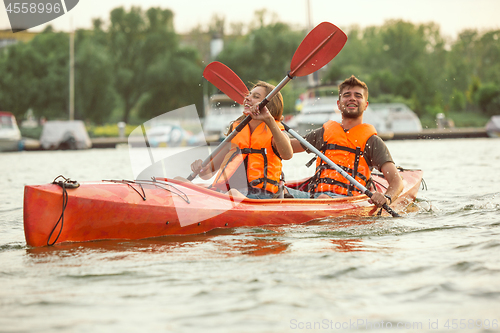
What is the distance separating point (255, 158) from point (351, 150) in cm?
89

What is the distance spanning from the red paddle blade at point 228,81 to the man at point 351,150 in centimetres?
67

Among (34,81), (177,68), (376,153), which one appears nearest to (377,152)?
(376,153)

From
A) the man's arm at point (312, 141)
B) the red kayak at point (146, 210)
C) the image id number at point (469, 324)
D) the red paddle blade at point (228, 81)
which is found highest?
the red paddle blade at point (228, 81)

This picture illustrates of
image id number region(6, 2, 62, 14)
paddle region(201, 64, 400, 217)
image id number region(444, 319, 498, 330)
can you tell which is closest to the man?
paddle region(201, 64, 400, 217)

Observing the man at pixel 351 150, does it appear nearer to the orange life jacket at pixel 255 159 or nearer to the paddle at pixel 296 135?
the paddle at pixel 296 135

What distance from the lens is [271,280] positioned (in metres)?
3.20

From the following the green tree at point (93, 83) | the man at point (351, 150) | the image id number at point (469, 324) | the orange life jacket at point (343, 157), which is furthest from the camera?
the green tree at point (93, 83)

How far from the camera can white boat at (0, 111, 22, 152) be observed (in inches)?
697

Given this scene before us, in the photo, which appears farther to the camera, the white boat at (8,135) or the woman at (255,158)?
the white boat at (8,135)

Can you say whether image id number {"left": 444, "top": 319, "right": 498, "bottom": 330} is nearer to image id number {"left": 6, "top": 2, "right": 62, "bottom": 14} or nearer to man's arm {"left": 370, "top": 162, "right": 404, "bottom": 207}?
man's arm {"left": 370, "top": 162, "right": 404, "bottom": 207}

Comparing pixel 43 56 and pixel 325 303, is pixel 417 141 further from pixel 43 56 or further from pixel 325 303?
pixel 43 56
